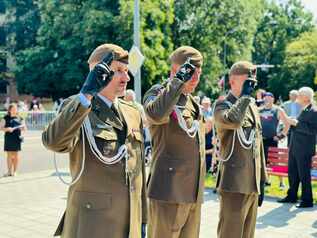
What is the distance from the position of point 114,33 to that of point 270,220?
72.0 ft

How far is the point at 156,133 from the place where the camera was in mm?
3648

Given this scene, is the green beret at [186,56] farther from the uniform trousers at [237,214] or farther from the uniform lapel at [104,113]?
the uniform trousers at [237,214]

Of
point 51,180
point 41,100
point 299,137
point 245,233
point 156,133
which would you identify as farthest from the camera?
point 41,100

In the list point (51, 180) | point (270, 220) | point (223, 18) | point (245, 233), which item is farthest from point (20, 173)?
point (223, 18)

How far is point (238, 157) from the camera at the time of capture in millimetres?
4188

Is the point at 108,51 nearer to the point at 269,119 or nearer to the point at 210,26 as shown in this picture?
the point at 269,119

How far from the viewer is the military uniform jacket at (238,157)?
13.3 feet

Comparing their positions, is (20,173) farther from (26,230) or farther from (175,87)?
(175,87)

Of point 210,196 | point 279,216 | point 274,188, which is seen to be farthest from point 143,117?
point 274,188

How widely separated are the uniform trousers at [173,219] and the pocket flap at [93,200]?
3.02 feet

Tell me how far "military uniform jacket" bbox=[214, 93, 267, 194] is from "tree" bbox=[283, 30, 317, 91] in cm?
3815

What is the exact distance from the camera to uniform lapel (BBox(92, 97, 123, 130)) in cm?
280

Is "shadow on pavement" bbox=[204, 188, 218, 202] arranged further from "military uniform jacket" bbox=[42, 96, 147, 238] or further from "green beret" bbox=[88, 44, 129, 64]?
"green beret" bbox=[88, 44, 129, 64]

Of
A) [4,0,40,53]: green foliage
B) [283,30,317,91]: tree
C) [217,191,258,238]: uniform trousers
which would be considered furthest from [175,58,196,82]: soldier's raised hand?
[283,30,317,91]: tree
